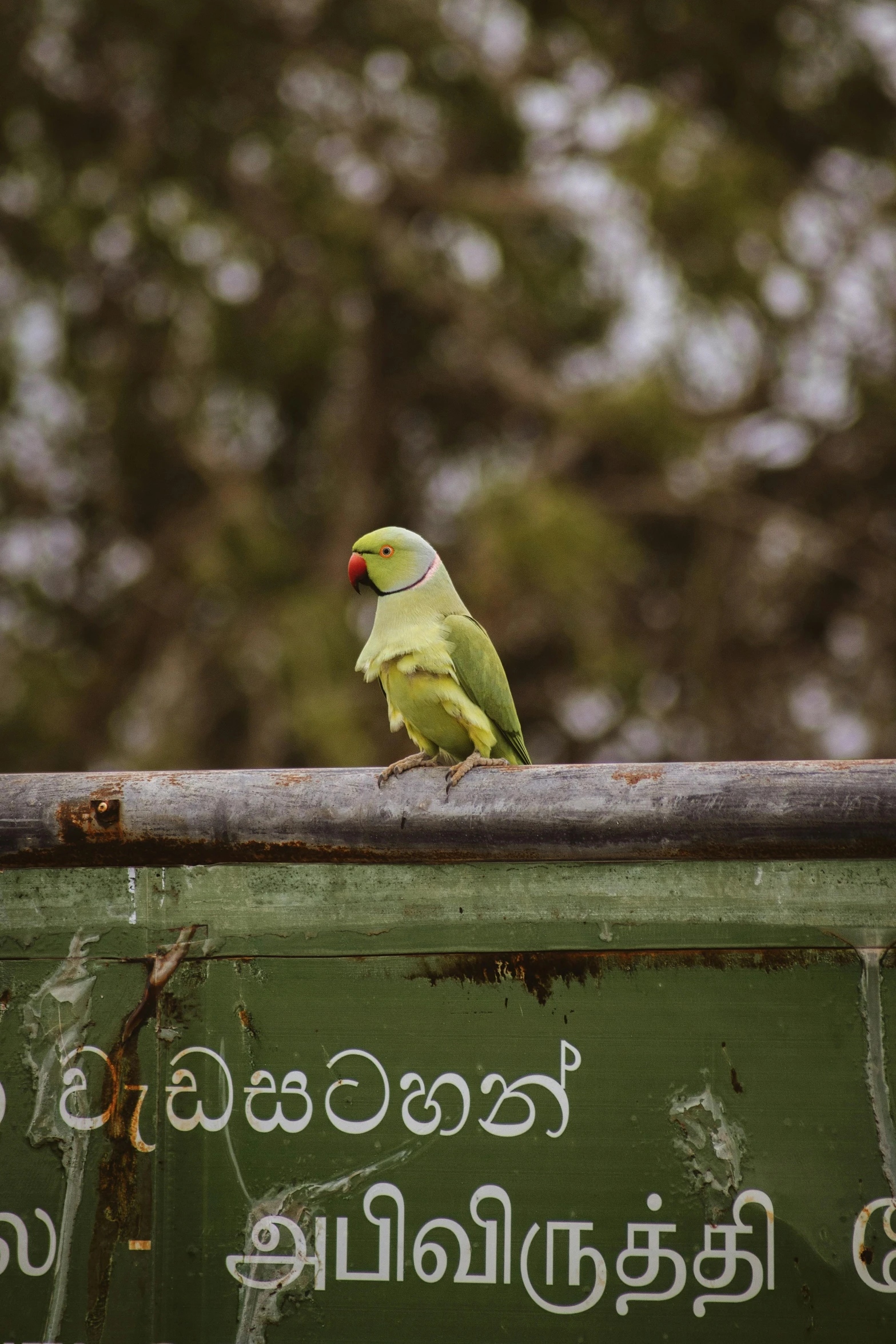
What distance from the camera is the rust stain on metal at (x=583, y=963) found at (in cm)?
194

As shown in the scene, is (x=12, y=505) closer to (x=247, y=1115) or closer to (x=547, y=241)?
(x=547, y=241)

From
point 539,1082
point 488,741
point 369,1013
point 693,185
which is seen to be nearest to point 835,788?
point 539,1082

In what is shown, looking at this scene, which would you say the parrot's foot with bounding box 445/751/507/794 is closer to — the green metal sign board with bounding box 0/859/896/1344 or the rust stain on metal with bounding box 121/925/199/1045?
the green metal sign board with bounding box 0/859/896/1344

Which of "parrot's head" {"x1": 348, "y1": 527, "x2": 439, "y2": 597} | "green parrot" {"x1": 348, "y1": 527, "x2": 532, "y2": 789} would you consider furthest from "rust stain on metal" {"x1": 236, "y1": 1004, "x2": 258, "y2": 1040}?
"parrot's head" {"x1": 348, "y1": 527, "x2": 439, "y2": 597}

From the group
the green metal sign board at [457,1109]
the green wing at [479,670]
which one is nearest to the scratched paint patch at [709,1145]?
the green metal sign board at [457,1109]

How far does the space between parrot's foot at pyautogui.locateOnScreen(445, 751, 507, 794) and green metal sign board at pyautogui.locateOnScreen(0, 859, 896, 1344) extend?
0.14m

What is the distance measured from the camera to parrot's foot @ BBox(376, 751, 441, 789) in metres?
2.08

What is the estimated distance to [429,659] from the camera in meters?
2.94

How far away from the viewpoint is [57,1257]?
196 centimetres

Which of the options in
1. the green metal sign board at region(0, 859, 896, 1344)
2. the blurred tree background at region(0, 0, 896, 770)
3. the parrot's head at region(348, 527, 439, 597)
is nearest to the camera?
the green metal sign board at region(0, 859, 896, 1344)

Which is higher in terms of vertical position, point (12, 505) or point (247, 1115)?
point (12, 505)

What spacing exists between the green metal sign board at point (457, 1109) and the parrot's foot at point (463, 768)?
137 mm

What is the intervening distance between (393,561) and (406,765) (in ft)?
2.27

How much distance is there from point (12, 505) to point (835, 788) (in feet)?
30.2
